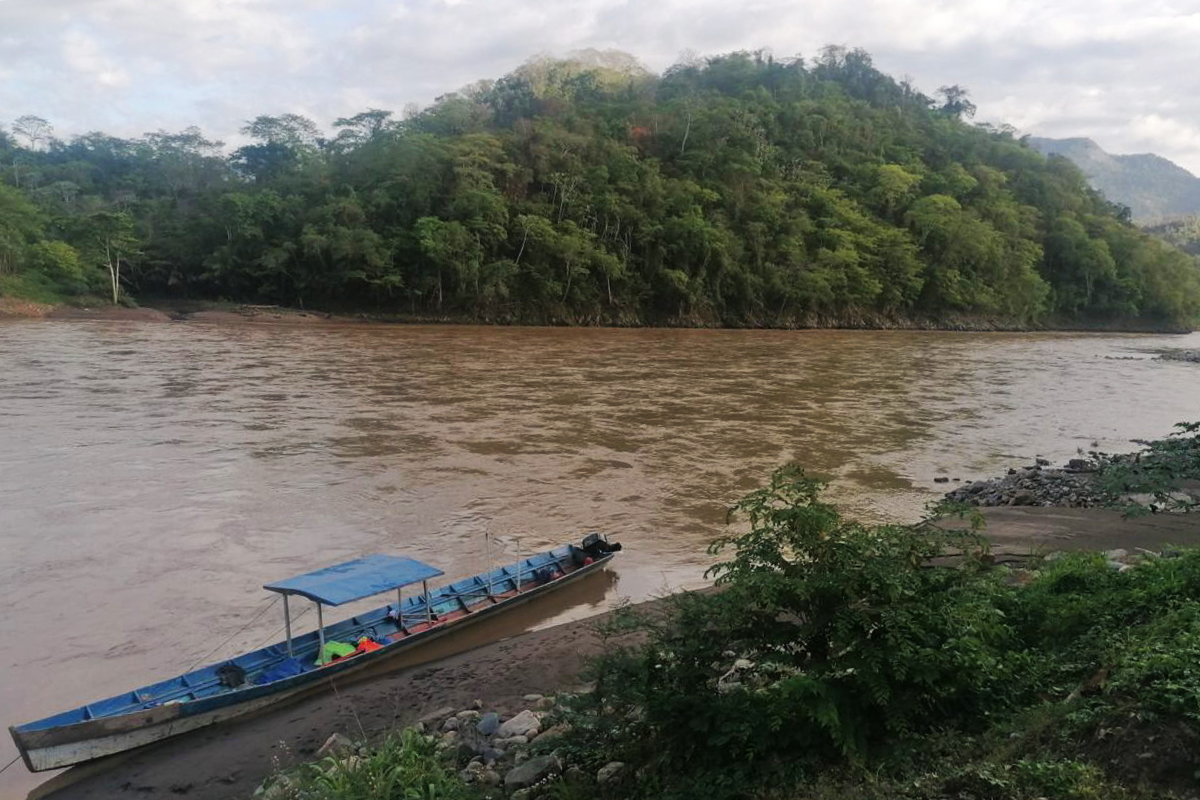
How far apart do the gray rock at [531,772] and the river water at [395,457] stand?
4945 millimetres

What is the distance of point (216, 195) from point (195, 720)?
223ft

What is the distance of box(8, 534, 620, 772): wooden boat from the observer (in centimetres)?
704

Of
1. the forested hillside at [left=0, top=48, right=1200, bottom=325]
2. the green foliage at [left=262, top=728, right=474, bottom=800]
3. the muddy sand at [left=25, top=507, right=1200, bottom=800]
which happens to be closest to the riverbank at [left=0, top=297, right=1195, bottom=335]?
the forested hillside at [left=0, top=48, right=1200, bottom=325]

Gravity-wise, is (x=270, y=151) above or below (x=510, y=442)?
above

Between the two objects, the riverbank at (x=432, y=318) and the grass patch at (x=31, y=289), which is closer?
the grass patch at (x=31, y=289)

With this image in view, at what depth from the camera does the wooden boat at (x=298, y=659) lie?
23.1 ft

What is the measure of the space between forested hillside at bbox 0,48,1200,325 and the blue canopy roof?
47877mm

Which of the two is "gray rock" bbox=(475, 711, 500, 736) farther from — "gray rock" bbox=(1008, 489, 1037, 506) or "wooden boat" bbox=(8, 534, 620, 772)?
"gray rock" bbox=(1008, 489, 1037, 506)

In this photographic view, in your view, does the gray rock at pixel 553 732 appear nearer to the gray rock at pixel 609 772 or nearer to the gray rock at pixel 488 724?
the gray rock at pixel 488 724

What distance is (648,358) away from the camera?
3922 cm

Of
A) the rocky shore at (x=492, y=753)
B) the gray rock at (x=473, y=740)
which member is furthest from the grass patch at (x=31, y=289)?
the gray rock at (x=473, y=740)

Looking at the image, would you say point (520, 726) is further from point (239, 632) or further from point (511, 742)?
point (239, 632)

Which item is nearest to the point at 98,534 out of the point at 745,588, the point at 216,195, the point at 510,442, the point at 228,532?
the point at 228,532

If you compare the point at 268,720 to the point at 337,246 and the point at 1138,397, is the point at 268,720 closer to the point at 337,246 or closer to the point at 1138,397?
the point at 1138,397
